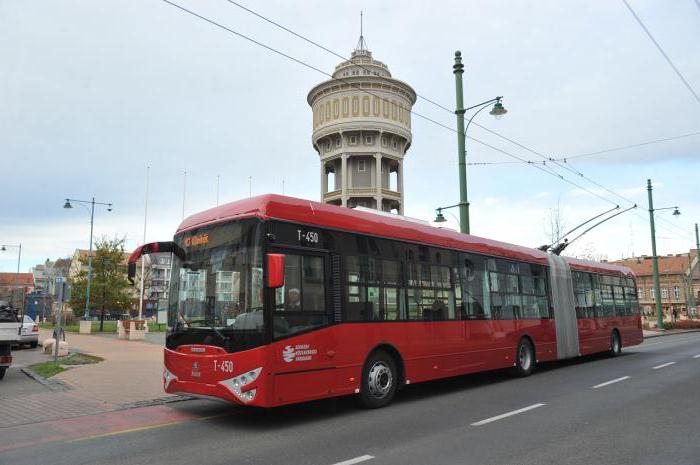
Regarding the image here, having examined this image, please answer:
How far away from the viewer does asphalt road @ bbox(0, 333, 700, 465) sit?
6047 mm

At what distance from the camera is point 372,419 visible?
26.8 feet

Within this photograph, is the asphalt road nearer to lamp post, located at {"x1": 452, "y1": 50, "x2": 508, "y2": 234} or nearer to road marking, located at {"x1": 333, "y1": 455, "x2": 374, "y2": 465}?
road marking, located at {"x1": 333, "y1": 455, "x2": 374, "y2": 465}

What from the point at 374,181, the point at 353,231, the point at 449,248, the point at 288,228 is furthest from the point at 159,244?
the point at 374,181

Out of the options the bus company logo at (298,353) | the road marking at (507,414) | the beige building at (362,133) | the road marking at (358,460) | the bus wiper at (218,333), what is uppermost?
the beige building at (362,133)

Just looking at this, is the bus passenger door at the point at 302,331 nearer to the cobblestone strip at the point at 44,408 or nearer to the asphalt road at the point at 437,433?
the asphalt road at the point at 437,433

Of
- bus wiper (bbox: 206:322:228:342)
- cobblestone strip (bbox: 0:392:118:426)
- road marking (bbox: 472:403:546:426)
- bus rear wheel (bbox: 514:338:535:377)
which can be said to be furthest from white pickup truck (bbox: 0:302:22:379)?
bus rear wheel (bbox: 514:338:535:377)

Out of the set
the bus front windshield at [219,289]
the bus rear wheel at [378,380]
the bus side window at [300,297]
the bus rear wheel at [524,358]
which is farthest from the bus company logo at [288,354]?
the bus rear wheel at [524,358]

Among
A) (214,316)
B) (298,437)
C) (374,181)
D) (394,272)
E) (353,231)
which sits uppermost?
(374,181)

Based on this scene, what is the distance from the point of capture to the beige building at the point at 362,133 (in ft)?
184

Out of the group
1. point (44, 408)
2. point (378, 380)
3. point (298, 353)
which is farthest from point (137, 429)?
point (378, 380)

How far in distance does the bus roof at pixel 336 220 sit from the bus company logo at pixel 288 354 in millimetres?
1825

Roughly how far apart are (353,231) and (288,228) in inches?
56.5

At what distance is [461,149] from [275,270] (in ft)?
32.0

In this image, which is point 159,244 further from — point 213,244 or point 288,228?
point 288,228
